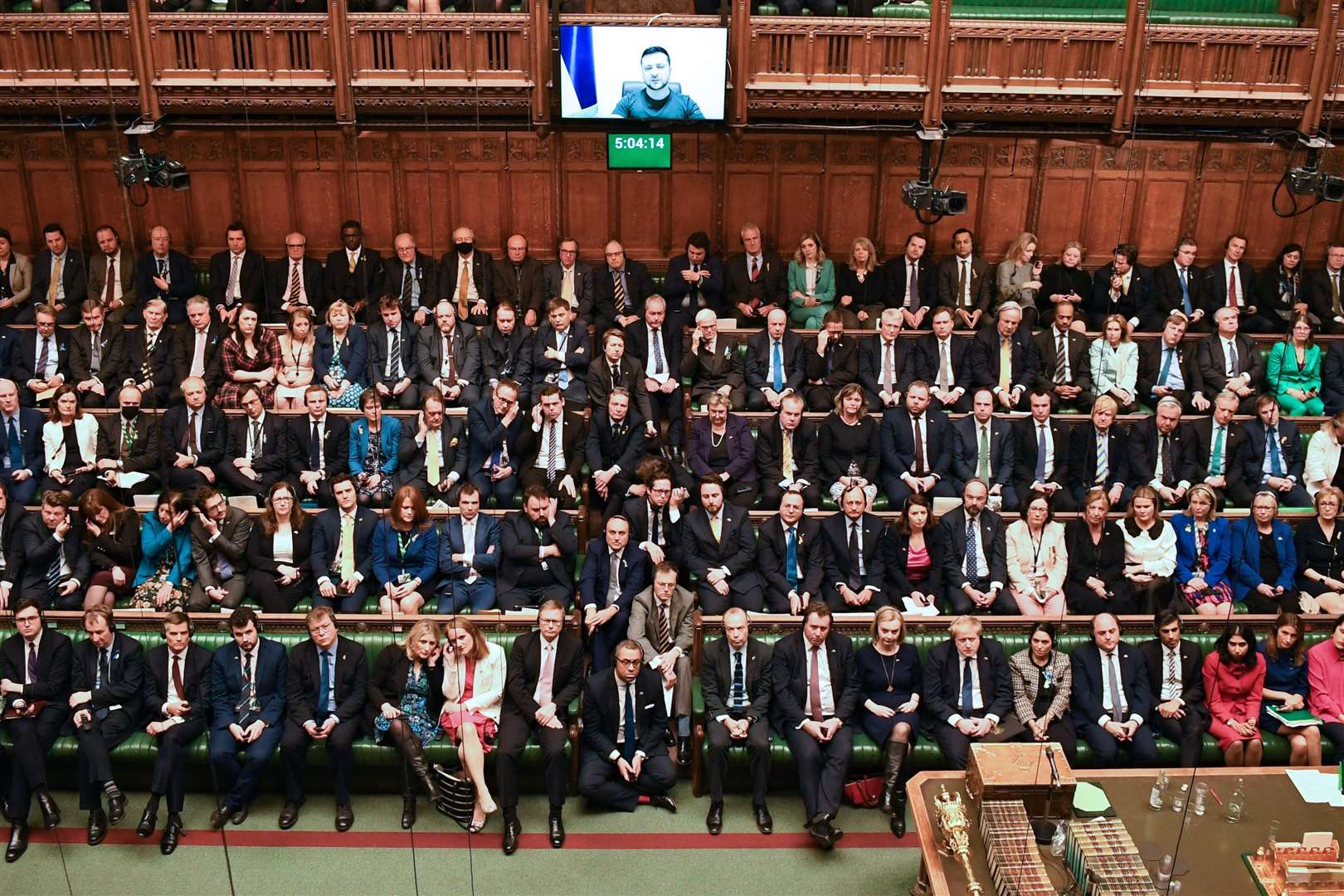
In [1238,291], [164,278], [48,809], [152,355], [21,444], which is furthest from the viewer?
[1238,291]

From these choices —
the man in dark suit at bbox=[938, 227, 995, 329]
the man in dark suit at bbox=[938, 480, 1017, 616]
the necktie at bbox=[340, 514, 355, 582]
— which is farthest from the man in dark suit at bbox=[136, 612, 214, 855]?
the man in dark suit at bbox=[938, 227, 995, 329]

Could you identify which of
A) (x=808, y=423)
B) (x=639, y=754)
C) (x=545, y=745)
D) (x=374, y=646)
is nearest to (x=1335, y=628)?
(x=808, y=423)

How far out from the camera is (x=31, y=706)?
21.9 ft

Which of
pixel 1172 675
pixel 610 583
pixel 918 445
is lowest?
pixel 1172 675

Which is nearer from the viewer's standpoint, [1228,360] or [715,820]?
[715,820]

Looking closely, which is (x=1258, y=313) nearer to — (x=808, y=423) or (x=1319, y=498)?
(x=1319, y=498)

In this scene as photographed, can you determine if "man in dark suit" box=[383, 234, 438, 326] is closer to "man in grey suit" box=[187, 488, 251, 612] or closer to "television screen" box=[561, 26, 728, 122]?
"television screen" box=[561, 26, 728, 122]

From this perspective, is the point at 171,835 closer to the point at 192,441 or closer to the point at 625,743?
the point at 625,743

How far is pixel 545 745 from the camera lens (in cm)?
660

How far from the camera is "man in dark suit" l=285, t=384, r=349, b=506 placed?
8.08m

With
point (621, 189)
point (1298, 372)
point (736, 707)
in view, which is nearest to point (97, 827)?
point (736, 707)

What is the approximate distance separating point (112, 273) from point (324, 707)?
444 centimetres

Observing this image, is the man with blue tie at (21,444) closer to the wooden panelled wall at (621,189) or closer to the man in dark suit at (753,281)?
the wooden panelled wall at (621,189)

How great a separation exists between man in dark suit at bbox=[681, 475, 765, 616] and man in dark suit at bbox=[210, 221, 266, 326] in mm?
3983
